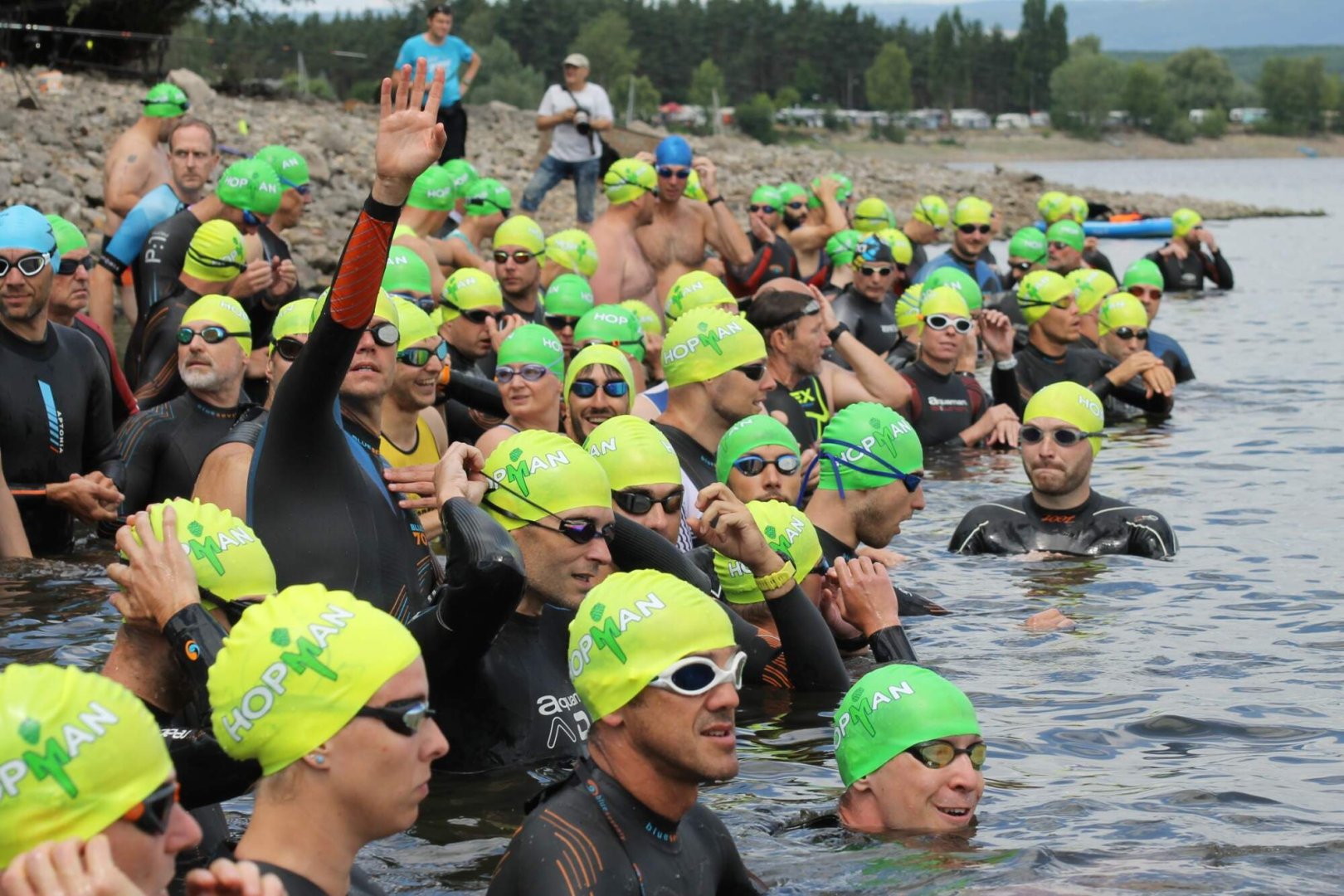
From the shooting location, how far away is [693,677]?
410 cm

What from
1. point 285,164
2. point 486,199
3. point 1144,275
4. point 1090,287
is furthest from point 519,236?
point 1144,275

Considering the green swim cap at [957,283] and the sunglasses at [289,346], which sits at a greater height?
the sunglasses at [289,346]

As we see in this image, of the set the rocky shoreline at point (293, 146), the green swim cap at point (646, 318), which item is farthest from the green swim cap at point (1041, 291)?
the rocky shoreline at point (293, 146)

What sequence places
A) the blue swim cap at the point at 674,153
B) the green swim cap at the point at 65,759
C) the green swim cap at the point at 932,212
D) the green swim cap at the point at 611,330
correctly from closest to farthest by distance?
the green swim cap at the point at 65,759 < the green swim cap at the point at 611,330 < the blue swim cap at the point at 674,153 < the green swim cap at the point at 932,212

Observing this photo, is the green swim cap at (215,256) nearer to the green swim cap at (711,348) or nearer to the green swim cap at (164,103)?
the green swim cap at (711,348)

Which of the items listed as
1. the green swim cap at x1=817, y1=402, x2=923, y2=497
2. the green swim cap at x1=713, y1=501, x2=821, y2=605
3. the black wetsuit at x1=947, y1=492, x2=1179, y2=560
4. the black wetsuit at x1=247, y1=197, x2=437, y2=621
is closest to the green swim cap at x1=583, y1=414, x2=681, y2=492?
the green swim cap at x1=713, y1=501, x2=821, y2=605

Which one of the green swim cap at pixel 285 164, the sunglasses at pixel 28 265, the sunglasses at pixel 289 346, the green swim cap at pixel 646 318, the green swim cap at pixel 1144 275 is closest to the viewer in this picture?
the sunglasses at pixel 289 346

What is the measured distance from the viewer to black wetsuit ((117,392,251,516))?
7988 millimetres

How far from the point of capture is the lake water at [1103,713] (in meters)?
5.43

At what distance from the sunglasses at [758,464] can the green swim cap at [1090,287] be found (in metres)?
9.83

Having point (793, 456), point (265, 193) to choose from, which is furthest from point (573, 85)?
point (793, 456)

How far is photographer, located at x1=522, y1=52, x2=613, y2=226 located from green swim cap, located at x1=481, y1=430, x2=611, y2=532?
13.4m

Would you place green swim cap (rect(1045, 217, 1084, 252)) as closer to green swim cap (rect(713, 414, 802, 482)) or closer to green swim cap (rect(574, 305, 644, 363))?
green swim cap (rect(574, 305, 644, 363))

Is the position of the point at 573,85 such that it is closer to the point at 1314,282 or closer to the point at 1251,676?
the point at 1251,676
